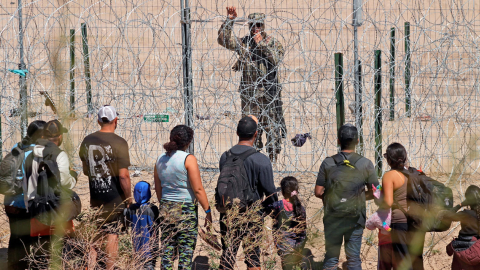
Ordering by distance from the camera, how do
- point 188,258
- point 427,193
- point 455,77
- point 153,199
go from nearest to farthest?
1. point 427,193
2. point 188,258
3. point 455,77
4. point 153,199

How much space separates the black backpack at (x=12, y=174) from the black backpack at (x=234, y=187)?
1321 mm

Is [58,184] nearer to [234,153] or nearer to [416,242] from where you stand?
[234,153]

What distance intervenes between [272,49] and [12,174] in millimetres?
2714

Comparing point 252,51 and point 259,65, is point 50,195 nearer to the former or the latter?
point 252,51

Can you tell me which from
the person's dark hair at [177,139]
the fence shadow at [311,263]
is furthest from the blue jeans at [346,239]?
the person's dark hair at [177,139]

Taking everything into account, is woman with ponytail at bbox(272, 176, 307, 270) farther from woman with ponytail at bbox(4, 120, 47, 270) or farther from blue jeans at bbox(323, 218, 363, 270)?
woman with ponytail at bbox(4, 120, 47, 270)

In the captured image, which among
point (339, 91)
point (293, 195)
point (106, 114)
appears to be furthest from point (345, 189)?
point (106, 114)

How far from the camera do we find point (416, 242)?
3209mm

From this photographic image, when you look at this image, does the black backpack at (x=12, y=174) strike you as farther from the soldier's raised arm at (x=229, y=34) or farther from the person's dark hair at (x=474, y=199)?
the person's dark hair at (x=474, y=199)

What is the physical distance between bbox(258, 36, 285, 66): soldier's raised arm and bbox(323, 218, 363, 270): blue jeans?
6.58 feet

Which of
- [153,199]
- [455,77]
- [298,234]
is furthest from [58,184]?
[455,77]

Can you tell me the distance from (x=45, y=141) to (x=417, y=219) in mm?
2485

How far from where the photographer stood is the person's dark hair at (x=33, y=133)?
11.1 ft

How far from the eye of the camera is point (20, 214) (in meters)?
3.40
